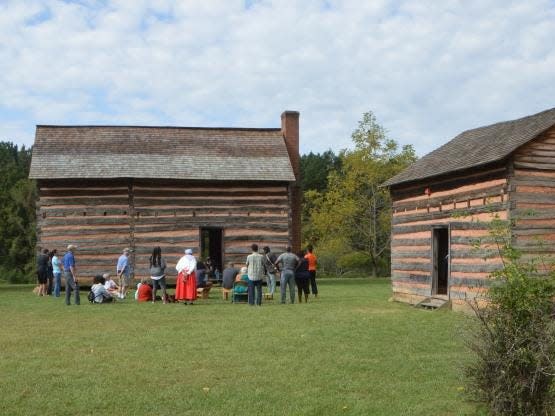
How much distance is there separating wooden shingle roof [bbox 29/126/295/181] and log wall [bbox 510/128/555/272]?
13601mm

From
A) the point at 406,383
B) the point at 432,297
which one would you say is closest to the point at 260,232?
the point at 432,297

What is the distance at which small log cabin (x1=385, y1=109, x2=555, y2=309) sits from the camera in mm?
16859

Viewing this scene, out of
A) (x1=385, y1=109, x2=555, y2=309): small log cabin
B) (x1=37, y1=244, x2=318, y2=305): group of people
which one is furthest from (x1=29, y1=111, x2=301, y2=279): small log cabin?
(x1=385, y1=109, x2=555, y2=309): small log cabin

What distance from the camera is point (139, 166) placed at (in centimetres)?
2914

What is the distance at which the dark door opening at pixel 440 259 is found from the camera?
20203 mm

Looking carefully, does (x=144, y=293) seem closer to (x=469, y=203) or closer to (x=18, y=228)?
(x=469, y=203)

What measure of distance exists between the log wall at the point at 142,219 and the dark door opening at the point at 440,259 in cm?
818

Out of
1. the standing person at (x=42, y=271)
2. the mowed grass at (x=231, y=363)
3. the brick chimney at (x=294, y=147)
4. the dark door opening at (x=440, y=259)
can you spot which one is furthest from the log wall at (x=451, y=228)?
the standing person at (x=42, y=271)

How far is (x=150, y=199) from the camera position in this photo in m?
28.8

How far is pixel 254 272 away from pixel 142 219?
401 inches

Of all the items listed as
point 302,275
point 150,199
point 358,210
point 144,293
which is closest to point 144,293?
point 144,293

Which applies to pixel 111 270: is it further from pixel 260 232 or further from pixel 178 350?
pixel 178 350

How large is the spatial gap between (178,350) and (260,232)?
1776 centimetres

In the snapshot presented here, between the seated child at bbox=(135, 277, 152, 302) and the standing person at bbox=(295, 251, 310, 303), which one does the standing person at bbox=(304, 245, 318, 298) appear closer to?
the standing person at bbox=(295, 251, 310, 303)
